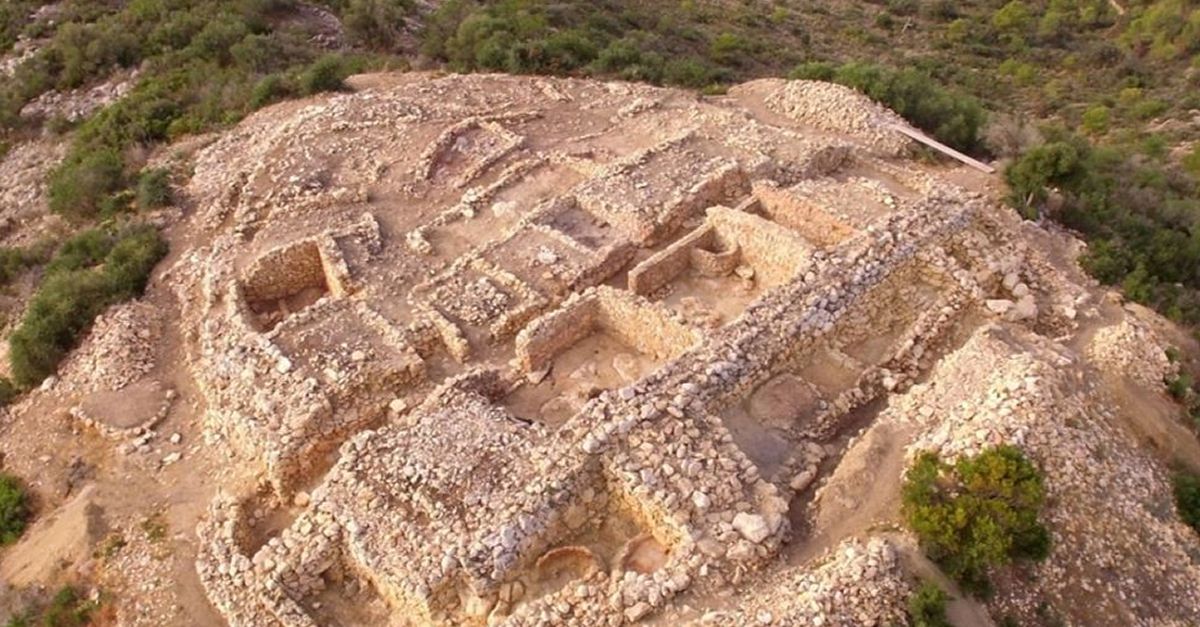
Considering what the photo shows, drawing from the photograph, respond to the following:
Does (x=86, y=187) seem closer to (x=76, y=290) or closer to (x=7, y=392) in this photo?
(x=76, y=290)

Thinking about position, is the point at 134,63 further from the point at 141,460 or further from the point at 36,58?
the point at 141,460

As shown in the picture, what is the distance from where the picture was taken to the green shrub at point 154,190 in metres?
19.0

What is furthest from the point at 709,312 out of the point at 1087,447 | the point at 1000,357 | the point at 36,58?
the point at 36,58

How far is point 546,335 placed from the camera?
13.9 m

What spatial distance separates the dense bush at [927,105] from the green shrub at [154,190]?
16.9 m

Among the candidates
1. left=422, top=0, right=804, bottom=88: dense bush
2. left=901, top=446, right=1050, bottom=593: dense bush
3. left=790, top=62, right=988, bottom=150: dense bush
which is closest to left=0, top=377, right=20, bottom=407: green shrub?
left=422, top=0, right=804, bottom=88: dense bush

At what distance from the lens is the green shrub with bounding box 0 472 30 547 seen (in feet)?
41.8

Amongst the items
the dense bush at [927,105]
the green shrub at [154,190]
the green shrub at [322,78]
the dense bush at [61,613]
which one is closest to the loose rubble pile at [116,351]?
the green shrub at [154,190]

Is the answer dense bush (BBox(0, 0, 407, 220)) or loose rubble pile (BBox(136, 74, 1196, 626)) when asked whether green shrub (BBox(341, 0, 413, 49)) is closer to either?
dense bush (BBox(0, 0, 407, 220))

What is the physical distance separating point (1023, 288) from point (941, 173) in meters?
4.91

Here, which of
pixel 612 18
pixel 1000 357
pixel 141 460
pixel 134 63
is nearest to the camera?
pixel 1000 357

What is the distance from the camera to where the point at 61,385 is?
15062 millimetres

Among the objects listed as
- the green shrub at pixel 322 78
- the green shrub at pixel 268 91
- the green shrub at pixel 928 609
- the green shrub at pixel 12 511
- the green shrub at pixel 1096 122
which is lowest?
the green shrub at pixel 1096 122

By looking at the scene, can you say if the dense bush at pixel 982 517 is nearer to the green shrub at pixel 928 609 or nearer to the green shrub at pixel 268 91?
the green shrub at pixel 928 609
